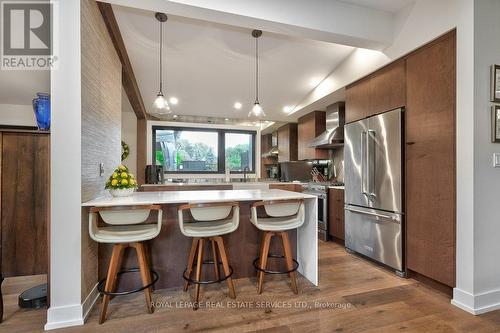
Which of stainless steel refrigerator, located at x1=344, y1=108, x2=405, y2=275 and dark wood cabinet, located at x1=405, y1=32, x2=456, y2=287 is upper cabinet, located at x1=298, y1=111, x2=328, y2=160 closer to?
stainless steel refrigerator, located at x1=344, y1=108, x2=405, y2=275

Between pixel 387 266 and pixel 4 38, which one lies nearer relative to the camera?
pixel 4 38

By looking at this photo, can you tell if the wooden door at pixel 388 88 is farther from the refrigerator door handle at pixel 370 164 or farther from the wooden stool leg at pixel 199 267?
the wooden stool leg at pixel 199 267

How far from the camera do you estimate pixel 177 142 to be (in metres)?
4.63

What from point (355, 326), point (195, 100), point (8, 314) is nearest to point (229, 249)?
point (355, 326)

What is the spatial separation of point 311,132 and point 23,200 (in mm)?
4569

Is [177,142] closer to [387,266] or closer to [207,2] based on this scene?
[207,2]

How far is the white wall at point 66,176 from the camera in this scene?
1.71 metres

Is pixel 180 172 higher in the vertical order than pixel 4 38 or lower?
lower

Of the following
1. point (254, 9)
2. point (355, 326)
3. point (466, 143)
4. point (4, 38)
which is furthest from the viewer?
point (4, 38)

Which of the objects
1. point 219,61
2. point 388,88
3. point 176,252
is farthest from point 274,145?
point 176,252

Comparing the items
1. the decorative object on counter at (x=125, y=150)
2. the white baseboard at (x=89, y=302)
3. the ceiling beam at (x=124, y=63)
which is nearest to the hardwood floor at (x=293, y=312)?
the white baseboard at (x=89, y=302)

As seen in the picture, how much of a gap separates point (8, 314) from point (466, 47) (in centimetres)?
426

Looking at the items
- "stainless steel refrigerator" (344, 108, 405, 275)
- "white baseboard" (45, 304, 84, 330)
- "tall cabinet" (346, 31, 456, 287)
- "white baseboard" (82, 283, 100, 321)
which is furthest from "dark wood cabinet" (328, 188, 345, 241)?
"white baseboard" (45, 304, 84, 330)

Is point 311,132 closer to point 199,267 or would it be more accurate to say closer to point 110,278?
point 199,267
